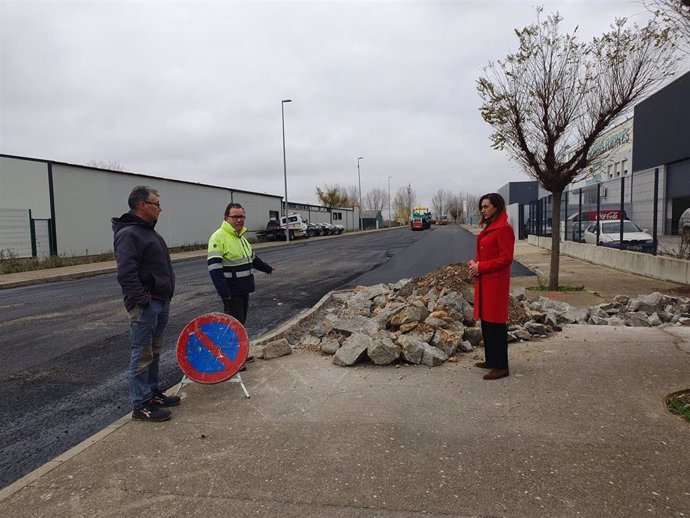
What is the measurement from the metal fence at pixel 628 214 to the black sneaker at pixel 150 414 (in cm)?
1157

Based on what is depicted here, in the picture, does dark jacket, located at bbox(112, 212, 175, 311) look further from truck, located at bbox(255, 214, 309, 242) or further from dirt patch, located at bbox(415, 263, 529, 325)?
truck, located at bbox(255, 214, 309, 242)

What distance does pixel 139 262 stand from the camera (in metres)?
4.04

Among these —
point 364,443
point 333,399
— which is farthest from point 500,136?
point 364,443

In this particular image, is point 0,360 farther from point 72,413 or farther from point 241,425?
point 241,425

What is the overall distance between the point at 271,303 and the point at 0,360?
5048 mm

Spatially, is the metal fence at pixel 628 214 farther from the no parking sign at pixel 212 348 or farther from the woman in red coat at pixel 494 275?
the no parking sign at pixel 212 348

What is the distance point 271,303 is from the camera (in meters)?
10.6

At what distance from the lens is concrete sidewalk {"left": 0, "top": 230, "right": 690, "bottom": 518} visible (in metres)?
2.87

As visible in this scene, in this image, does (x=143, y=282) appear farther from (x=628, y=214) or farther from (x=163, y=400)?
(x=628, y=214)

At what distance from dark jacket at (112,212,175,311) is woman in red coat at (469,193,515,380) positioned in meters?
2.85

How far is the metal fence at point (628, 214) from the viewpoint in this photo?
11906mm

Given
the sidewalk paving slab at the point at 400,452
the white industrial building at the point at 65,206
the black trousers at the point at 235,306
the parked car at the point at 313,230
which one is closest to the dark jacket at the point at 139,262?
the sidewalk paving slab at the point at 400,452

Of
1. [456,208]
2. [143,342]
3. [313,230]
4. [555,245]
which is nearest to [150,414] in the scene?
[143,342]

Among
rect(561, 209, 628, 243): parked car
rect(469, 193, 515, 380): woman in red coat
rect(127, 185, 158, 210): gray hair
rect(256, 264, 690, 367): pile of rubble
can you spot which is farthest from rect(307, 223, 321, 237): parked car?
rect(127, 185, 158, 210): gray hair
